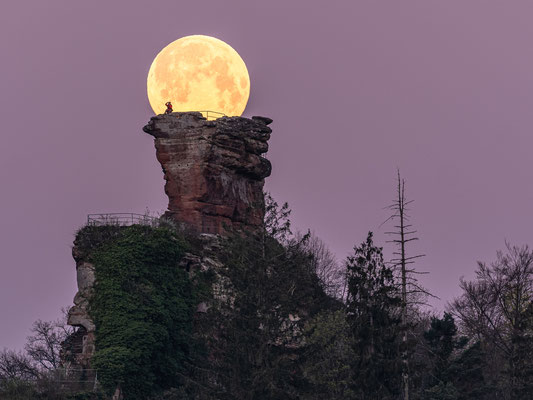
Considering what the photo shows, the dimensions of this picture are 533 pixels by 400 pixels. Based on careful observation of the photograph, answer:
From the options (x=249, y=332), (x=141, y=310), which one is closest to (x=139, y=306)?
(x=141, y=310)

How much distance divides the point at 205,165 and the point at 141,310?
37.6ft

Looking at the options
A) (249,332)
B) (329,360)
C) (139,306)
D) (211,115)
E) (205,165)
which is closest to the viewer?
(249,332)

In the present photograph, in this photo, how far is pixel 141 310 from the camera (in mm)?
60969

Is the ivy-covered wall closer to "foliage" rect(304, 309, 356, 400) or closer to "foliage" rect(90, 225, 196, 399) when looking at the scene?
"foliage" rect(90, 225, 196, 399)

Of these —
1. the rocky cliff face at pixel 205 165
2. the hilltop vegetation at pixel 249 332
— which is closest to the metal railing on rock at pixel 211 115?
the rocky cliff face at pixel 205 165

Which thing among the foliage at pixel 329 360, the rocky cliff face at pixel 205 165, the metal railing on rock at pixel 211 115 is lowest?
the foliage at pixel 329 360

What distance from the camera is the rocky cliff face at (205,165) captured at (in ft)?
226

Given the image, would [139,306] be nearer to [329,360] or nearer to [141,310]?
[141,310]


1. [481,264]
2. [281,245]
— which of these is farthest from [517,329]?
[281,245]

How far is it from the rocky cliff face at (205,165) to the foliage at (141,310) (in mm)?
5106

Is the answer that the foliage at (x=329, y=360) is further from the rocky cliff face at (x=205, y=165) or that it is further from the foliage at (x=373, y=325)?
the rocky cliff face at (x=205, y=165)

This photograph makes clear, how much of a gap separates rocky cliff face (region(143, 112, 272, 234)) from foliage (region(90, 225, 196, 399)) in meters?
5.11

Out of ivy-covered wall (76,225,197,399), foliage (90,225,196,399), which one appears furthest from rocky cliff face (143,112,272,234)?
foliage (90,225,196,399)

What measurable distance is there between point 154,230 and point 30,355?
76.7ft
